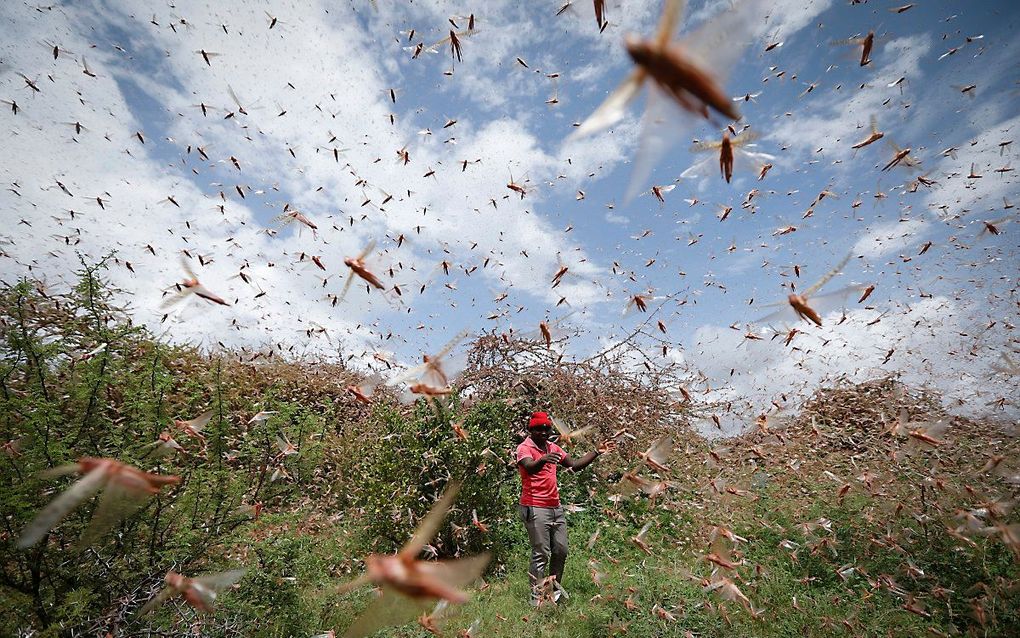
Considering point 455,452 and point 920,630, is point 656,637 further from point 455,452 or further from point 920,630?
point 455,452

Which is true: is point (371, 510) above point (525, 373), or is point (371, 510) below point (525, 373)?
below

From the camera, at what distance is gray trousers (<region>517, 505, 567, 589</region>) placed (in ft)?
16.9

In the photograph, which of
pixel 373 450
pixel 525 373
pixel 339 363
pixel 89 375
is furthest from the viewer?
pixel 339 363

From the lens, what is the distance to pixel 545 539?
5.16 m

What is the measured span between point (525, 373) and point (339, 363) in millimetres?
6191

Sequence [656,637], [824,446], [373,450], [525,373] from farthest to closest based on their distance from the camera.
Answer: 1. [824,446]
2. [525,373]
3. [373,450]
4. [656,637]

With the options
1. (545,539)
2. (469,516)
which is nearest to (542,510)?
(545,539)

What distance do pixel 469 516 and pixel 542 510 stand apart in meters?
1.66

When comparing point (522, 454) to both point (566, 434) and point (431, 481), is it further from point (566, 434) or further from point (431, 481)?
point (431, 481)

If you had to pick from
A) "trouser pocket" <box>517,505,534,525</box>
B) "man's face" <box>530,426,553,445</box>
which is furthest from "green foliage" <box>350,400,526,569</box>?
"man's face" <box>530,426,553,445</box>

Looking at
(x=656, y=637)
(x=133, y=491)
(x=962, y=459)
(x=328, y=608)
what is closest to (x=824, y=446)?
(x=962, y=459)

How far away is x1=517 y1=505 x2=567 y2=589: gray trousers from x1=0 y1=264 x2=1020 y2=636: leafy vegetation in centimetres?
41

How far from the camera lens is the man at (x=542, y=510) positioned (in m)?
5.13

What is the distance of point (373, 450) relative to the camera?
7262mm
